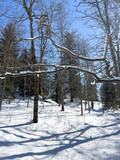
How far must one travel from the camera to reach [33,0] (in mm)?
7016

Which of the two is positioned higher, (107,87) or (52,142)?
(107,87)

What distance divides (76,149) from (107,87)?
1950 cm

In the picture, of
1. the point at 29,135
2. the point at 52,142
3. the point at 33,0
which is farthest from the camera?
the point at 33,0

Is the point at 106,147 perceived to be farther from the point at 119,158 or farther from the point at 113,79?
the point at 113,79

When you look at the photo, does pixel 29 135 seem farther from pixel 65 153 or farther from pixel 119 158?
pixel 119 158

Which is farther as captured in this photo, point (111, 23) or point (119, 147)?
point (111, 23)

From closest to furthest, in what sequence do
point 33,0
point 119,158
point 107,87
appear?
1. point 119,158
2. point 33,0
3. point 107,87

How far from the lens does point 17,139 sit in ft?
14.9

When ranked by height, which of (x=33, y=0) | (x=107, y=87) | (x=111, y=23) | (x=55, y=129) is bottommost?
(x=55, y=129)

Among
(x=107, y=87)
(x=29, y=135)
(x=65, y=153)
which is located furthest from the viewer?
(x=107, y=87)

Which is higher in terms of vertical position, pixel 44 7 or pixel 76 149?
pixel 44 7

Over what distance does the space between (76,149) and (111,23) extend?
6211 mm

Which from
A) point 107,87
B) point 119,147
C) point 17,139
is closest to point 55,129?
point 17,139

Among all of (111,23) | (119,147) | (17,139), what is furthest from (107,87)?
(17,139)
